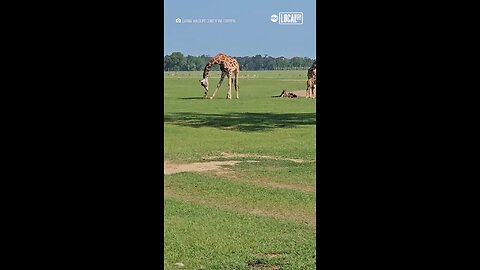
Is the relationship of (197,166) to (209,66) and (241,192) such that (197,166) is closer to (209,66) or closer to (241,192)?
(241,192)

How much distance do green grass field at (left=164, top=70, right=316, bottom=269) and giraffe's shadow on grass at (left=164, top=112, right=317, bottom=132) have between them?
0.05ft

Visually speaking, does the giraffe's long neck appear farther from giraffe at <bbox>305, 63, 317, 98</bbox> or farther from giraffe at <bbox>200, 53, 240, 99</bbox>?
giraffe at <bbox>305, 63, 317, 98</bbox>

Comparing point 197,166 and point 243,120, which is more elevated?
point 243,120

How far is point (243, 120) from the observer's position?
9641 millimetres

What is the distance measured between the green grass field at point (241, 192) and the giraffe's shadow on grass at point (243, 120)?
15mm

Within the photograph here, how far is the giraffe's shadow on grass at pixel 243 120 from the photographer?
9062 millimetres

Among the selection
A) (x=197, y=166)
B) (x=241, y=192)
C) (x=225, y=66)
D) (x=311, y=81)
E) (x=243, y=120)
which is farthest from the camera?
(x=225, y=66)

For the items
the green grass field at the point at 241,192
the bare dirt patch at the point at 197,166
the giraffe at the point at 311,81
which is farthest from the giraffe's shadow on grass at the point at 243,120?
the bare dirt patch at the point at 197,166

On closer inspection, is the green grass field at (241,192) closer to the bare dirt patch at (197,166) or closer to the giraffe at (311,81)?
the bare dirt patch at (197,166)

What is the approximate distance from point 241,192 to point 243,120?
490 cm

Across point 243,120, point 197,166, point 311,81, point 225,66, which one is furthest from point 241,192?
point 225,66

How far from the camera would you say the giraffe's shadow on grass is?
9.06 m
